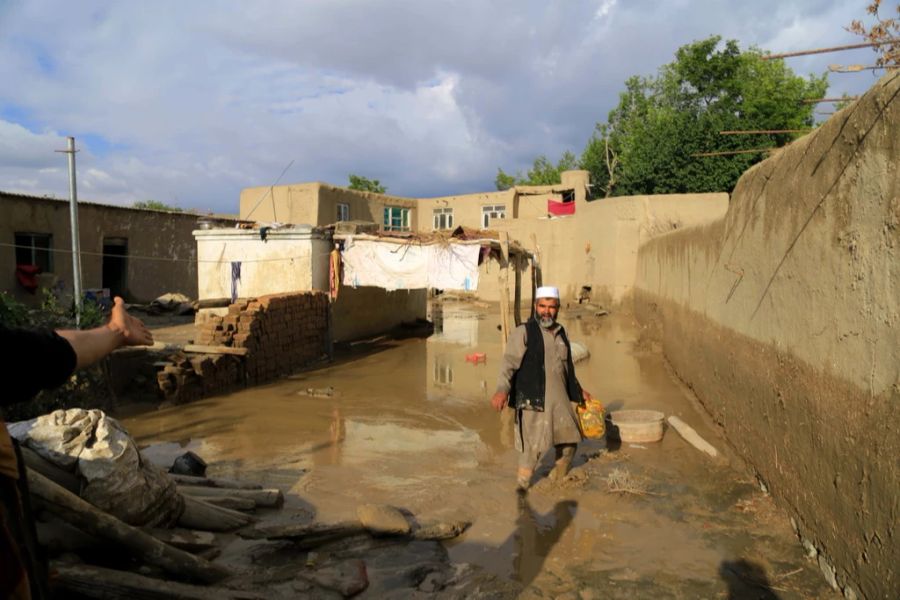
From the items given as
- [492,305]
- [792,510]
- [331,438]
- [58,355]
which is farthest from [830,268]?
[492,305]

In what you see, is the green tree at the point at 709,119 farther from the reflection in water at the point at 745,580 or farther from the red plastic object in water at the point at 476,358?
the reflection in water at the point at 745,580

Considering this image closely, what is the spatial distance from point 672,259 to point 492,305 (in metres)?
14.5

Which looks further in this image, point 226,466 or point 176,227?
point 176,227

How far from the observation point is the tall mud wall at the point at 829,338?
3.26m

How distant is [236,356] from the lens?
10.2 meters

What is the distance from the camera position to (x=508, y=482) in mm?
6027

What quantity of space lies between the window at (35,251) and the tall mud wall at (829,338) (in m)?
16.4

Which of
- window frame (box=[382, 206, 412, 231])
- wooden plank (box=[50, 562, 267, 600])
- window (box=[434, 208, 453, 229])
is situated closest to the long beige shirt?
wooden plank (box=[50, 562, 267, 600])

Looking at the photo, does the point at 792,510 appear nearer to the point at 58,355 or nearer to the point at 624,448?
the point at 624,448

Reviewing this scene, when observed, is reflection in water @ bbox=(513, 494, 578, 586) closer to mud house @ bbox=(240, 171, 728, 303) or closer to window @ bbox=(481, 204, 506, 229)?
mud house @ bbox=(240, 171, 728, 303)

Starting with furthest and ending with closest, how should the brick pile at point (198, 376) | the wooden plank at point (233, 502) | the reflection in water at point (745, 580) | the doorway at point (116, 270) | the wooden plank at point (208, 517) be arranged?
the doorway at point (116, 270)
the brick pile at point (198, 376)
the wooden plank at point (233, 502)
the wooden plank at point (208, 517)
the reflection in water at point (745, 580)

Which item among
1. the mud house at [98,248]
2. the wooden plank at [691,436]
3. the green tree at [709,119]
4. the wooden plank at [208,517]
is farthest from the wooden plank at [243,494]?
the green tree at [709,119]

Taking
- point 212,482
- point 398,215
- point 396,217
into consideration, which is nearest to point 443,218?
point 398,215

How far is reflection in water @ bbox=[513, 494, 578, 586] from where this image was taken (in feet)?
14.2
